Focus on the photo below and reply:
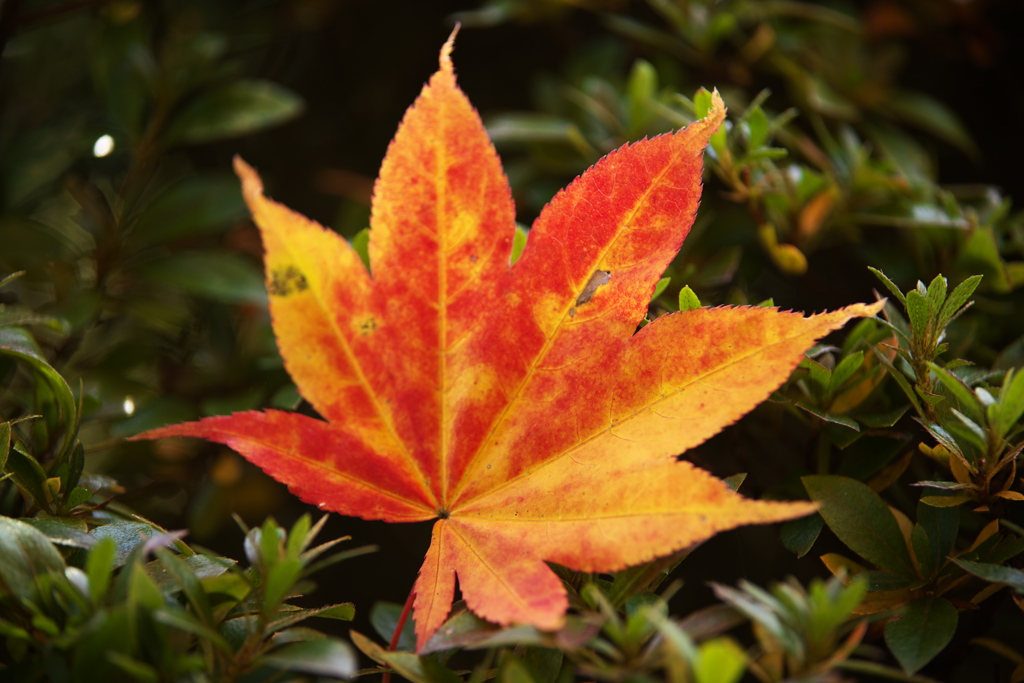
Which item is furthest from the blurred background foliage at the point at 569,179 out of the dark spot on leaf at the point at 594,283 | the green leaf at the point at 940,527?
the dark spot on leaf at the point at 594,283

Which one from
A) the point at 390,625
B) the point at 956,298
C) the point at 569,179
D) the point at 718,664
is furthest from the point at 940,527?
the point at 569,179

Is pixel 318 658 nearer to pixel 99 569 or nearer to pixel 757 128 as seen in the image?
pixel 99 569

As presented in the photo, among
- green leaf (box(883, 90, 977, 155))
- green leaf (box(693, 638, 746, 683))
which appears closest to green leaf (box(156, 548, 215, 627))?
green leaf (box(693, 638, 746, 683))

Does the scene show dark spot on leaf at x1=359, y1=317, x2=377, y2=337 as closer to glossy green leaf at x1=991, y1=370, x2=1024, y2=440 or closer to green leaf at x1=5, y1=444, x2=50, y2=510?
green leaf at x1=5, y1=444, x2=50, y2=510

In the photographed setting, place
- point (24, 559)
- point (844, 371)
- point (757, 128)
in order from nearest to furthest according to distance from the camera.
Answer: point (24, 559)
point (844, 371)
point (757, 128)

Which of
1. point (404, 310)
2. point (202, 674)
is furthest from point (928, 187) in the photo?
point (202, 674)

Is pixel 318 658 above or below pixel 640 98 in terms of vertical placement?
below
